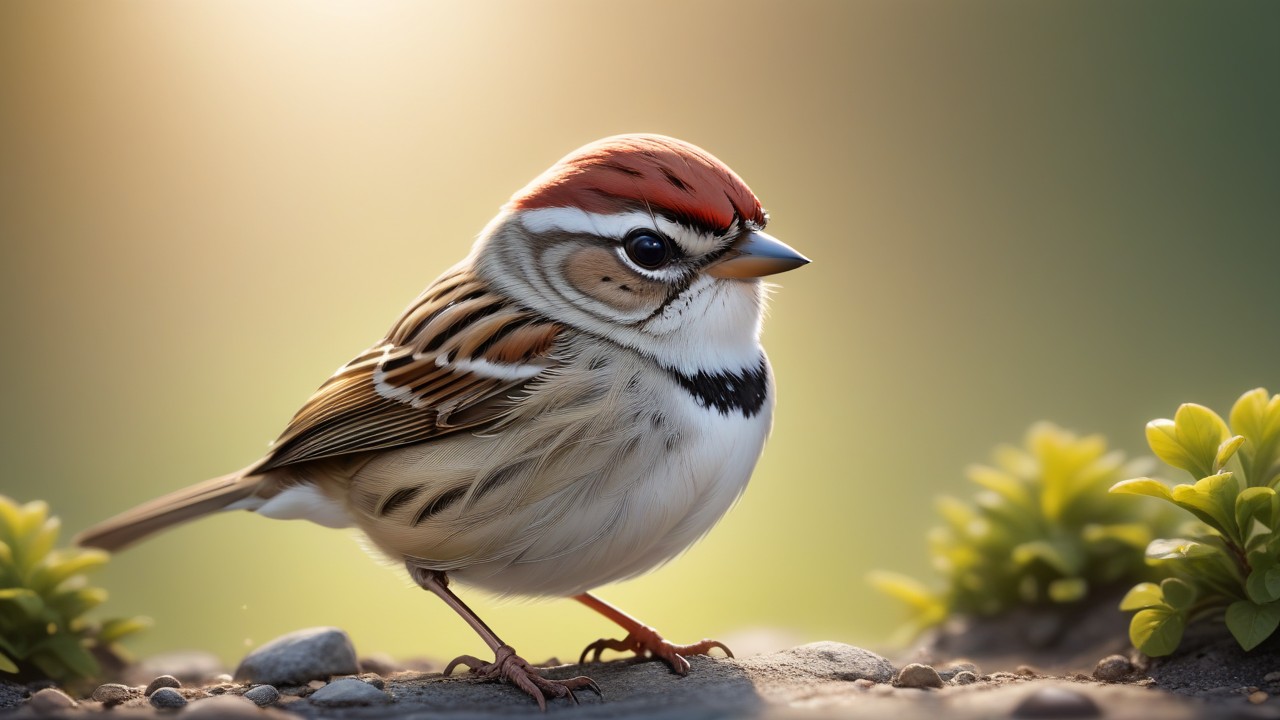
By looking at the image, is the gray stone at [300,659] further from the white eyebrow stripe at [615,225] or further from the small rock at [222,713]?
the white eyebrow stripe at [615,225]

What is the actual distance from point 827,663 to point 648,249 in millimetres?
1537

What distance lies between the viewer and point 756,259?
3.73 m

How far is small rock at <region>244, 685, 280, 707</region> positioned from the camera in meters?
3.63

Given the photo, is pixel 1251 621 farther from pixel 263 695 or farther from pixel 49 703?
pixel 49 703

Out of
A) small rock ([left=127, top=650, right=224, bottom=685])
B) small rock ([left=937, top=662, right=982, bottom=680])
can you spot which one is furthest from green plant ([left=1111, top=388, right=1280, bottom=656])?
small rock ([left=127, top=650, right=224, bottom=685])

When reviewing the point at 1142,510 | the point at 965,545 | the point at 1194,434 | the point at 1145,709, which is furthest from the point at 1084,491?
the point at 1145,709

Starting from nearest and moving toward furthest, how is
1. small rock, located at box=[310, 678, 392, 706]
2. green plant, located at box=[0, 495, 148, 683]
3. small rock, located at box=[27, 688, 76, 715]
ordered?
small rock, located at box=[27, 688, 76, 715], small rock, located at box=[310, 678, 392, 706], green plant, located at box=[0, 495, 148, 683]

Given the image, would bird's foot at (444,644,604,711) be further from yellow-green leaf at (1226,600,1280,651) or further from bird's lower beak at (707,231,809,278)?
yellow-green leaf at (1226,600,1280,651)

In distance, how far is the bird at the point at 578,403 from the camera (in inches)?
141

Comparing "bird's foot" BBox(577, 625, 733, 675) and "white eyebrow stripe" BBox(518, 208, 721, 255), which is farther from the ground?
"white eyebrow stripe" BBox(518, 208, 721, 255)

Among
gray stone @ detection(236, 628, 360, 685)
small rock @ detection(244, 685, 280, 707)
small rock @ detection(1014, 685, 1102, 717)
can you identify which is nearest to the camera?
small rock @ detection(1014, 685, 1102, 717)

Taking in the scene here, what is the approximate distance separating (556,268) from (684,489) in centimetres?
94

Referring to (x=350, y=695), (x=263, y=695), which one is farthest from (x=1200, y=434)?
(x=263, y=695)

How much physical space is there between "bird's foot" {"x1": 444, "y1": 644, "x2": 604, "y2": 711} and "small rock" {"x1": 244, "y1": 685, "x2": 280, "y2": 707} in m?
0.68
